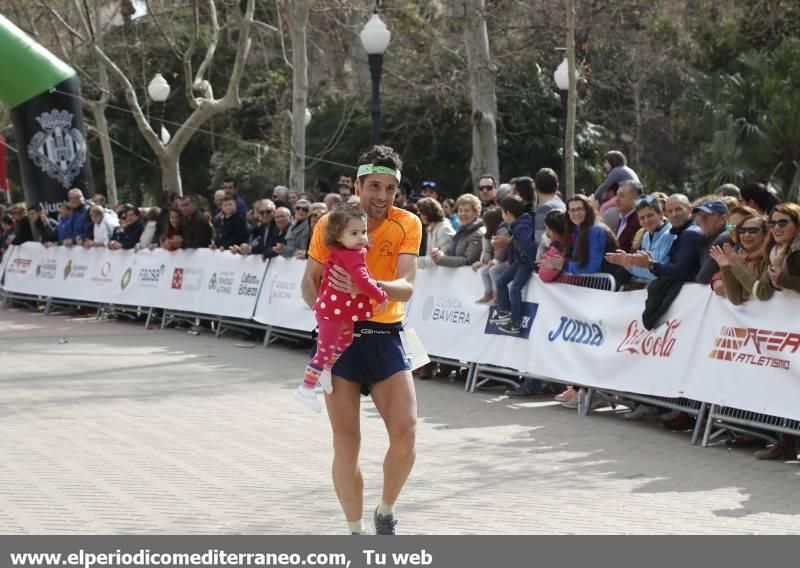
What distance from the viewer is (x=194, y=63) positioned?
4716cm

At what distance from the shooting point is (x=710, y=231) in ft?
35.0

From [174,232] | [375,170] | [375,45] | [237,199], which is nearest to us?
[375,170]

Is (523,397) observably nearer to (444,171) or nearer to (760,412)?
(760,412)

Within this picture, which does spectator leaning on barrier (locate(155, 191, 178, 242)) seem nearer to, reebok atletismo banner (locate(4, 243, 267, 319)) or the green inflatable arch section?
reebok atletismo banner (locate(4, 243, 267, 319))

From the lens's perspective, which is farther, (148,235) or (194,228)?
(148,235)

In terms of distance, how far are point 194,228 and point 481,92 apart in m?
7.14

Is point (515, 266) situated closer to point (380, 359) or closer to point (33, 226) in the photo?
point (380, 359)

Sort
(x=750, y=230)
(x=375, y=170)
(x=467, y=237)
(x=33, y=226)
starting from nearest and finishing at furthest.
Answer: (x=375, y=170) < (x=750, y=230) < (x=467, y=237) < (x=33, y=226)

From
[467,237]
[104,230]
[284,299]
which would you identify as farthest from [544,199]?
[104,230]

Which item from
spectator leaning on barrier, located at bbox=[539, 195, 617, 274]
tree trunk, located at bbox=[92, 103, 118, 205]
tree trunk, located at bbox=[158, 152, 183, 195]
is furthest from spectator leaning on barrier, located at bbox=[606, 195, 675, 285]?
tree trunk, located at bbox=[92, 103, 118, 205]

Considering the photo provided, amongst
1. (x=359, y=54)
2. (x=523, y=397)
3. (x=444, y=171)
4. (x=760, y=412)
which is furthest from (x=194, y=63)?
(x=760, y=412)

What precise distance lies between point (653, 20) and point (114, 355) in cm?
2620

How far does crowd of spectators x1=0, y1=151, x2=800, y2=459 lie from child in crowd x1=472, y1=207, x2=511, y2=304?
0.01m

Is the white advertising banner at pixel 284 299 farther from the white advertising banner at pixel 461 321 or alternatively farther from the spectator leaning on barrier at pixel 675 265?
the spectator leaning on barrier at pixel 675 265
